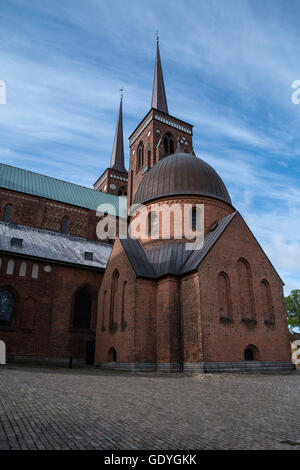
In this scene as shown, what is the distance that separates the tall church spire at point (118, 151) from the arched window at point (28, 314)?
33.8 metres

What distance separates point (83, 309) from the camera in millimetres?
24125

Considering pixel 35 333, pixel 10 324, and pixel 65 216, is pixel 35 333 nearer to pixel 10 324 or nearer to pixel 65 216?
pixel 10 324

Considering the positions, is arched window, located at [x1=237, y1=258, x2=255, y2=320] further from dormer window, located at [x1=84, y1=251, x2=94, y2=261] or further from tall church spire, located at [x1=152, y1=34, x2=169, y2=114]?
tall church spire, located at [x1=152, y1=34, x2=169, y2=114]

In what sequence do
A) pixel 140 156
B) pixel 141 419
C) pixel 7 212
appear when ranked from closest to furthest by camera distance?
pixel 141 419 → pixel 7 212 → pixel 140 156

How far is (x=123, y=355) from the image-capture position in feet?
58.7

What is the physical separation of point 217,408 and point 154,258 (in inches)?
562

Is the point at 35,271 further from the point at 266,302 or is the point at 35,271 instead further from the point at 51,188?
the point at 51,188

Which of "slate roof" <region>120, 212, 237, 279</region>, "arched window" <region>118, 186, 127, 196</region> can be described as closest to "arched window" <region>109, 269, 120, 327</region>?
"slate roof" <region>120, 212, 237, 279</region>

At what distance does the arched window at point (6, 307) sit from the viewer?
20.9 metres

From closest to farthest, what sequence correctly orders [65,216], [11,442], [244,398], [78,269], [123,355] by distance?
[11,442]
[244,398]
[123,355]
[78,269]
[65,216]

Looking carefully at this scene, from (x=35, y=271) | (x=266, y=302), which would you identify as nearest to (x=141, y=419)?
(x=266, y=302)

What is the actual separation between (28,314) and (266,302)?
599 inches

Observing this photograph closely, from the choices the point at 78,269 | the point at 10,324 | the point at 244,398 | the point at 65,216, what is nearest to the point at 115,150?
the point at 65,216

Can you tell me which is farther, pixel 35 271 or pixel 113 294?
pixel 35 271
